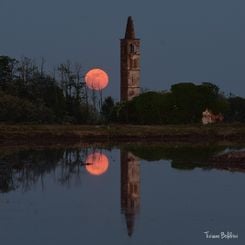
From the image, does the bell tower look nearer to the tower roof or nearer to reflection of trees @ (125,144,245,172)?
the tower roof

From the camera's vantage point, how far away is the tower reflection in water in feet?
80.7

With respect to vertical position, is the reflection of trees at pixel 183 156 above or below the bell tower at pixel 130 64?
below

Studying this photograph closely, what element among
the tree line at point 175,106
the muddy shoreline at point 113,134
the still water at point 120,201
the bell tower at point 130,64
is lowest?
the still water at point 120,201

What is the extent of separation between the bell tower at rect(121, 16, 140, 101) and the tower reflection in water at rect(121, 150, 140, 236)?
65.3 metres

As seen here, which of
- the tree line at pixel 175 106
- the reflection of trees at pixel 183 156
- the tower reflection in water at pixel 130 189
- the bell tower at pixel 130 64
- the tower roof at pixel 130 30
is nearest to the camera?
the tower reflection in water at pixel 130 189

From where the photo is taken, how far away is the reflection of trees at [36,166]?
1439 inches

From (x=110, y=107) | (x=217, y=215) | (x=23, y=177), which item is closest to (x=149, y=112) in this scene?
(x=110, y=107)

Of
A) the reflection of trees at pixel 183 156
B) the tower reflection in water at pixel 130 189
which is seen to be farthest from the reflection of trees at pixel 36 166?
the reflection of trees at pixel 183 156

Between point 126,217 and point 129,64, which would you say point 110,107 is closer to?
point 129,64

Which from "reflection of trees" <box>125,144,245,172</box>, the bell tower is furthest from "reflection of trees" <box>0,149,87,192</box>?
the bell tower

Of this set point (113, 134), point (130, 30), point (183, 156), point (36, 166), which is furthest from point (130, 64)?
point (36, 166)

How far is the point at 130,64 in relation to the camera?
120 m

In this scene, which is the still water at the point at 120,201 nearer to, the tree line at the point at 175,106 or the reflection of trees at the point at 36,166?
the reflection of trees at the point at 36,166

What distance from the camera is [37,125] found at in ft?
262
